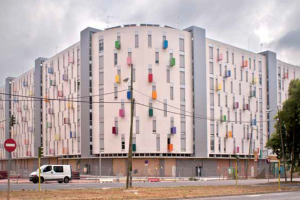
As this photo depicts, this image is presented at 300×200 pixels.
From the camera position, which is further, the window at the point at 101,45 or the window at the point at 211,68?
the window at the point at 211,68

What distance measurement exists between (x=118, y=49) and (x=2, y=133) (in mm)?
55699

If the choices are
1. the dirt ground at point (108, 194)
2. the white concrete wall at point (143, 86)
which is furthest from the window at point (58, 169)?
the white concrete wall at point (143, 86)

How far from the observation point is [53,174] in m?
41.7

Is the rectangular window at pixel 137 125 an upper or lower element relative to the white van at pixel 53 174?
upper

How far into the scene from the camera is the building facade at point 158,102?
63.6 m

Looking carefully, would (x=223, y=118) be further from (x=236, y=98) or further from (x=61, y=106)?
(x=61, y=106)

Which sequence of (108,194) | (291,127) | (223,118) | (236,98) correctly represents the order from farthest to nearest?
(236,98) → (223,118) → (291,127) → (108,194)

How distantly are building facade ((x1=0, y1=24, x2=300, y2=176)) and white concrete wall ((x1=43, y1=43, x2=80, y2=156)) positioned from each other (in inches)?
7.7

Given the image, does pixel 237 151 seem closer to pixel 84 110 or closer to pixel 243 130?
pixel 243 130

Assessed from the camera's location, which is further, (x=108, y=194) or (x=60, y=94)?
(x=60, y=94)

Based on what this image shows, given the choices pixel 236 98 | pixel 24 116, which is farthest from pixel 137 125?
pixel 24 116

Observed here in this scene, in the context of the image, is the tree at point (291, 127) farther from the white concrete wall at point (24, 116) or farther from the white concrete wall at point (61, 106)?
the white concrete wall at point (24, 116)

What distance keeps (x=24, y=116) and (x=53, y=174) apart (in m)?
54.5

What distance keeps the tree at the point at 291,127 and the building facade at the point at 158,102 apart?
21587 millimetres
